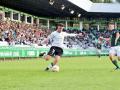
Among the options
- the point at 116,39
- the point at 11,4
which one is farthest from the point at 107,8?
the point at 116,39

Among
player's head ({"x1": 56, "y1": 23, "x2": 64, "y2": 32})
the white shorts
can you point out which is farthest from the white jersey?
the white shorts

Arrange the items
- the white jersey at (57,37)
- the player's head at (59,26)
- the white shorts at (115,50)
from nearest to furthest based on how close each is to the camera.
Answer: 1. the player's head at (59,26)
2. the white jersey at (57,37)
3. the white shorts at (115,50)

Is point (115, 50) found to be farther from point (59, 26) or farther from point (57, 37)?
point (59, 26)

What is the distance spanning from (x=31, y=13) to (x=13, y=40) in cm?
2638

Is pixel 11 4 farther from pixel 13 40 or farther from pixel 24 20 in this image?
pixel 13 40

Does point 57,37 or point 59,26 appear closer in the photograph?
point 59,26

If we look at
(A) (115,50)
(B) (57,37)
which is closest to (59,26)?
(B) (57,37)

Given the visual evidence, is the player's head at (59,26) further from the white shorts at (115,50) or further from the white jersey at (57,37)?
the white shorts at (115,50)

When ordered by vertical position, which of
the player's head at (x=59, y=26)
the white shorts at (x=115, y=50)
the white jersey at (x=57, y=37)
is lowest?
the white shorts at (x=115, y=50)

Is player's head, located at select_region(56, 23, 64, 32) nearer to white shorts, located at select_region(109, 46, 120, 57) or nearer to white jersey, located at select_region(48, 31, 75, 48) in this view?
white jersey, located at select_region(48, 31, 75, 48)

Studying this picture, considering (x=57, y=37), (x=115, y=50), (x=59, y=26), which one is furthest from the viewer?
(x=115, y=50)

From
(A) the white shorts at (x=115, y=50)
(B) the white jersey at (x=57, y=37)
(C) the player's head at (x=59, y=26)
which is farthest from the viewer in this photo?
(A) the white shorts at (x=115, y=50)

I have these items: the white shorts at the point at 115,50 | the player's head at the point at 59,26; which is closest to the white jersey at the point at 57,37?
the player's head at the point at 59,26

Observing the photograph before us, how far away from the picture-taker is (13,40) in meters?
40.8
